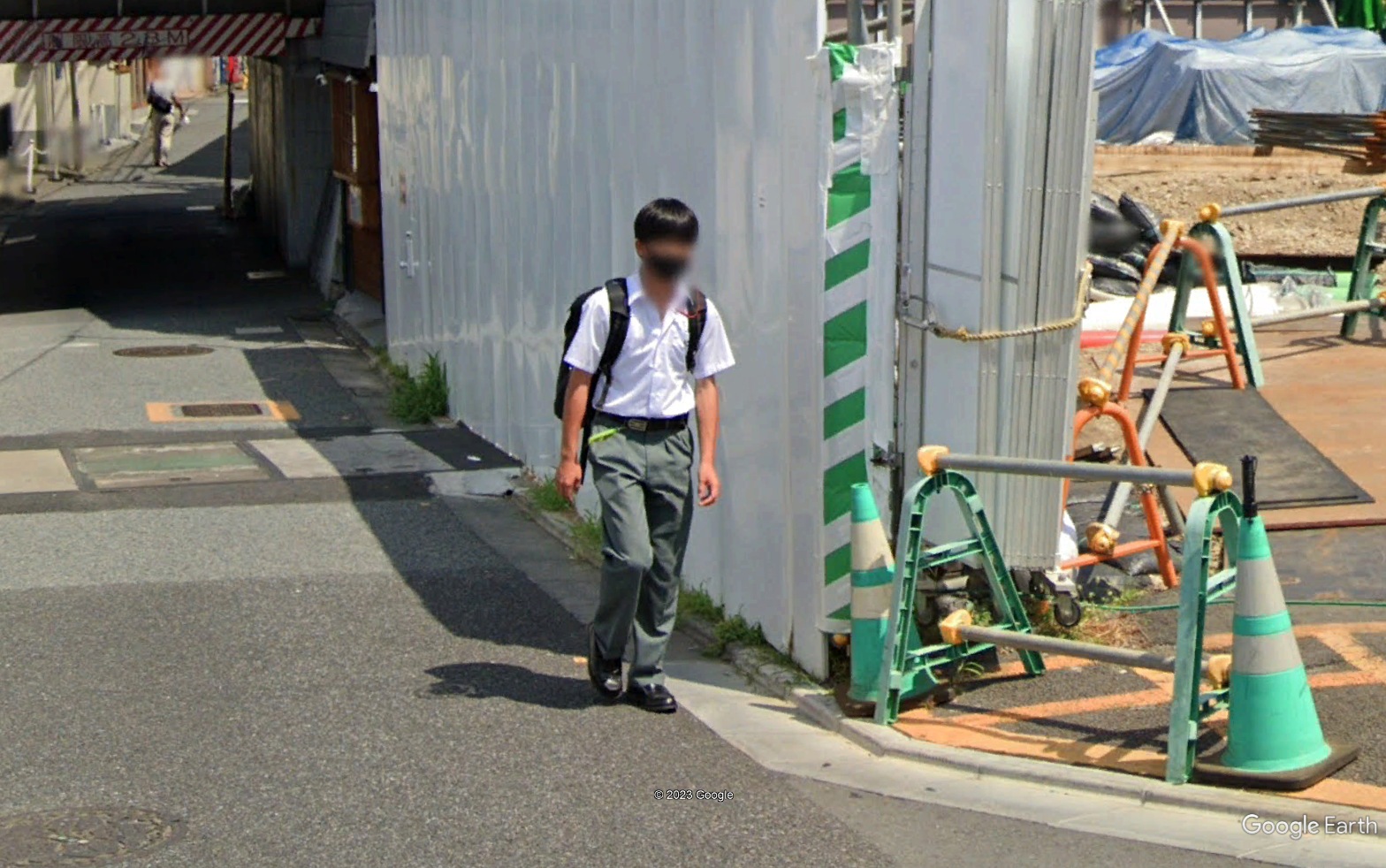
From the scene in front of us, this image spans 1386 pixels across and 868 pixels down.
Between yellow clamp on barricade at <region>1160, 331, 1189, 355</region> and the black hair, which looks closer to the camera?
the black hair

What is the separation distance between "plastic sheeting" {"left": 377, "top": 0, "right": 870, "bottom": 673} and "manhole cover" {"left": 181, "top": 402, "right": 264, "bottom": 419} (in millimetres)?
1604

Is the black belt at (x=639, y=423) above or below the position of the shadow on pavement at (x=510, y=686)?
above

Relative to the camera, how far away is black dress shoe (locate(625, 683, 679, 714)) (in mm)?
6613

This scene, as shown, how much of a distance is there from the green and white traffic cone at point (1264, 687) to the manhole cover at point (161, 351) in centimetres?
1374

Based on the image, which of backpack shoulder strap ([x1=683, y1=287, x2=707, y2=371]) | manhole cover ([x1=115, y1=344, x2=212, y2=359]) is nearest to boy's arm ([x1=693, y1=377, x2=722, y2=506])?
backpack shoulder strap ([x1=683, y1=287, x2=707, y2=371])

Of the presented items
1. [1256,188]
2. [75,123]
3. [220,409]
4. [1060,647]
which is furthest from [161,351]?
[75,123]

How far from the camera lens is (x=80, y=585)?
8648mm

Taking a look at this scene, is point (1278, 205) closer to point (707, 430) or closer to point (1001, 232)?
point (1001, 232)

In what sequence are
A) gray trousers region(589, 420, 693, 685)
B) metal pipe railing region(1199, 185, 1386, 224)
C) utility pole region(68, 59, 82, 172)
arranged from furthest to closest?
1. utility pole region(68, 59, 82, 172)
2. metal pipe railing region(1199, 185, 1386, 224)
3. gray trousers region(589, 420, 693, 685)

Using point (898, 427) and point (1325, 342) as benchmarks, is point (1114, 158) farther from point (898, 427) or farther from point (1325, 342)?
point (898, 427)

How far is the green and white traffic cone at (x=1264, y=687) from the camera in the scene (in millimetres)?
5355

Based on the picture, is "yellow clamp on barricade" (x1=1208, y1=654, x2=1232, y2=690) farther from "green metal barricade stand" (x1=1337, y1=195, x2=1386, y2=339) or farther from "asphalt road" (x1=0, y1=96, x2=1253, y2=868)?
"green metal barricade stand" (x1=1337, y1=195, x2=1386, y2=339)

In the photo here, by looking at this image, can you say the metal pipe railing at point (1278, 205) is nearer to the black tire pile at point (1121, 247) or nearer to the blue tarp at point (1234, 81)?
the black tire pile at point (1121, 247)

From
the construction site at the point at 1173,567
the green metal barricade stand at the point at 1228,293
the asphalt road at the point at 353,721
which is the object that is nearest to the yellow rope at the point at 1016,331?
the construction site at the point at 1173,567
